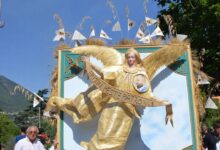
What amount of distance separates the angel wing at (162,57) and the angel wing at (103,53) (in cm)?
44

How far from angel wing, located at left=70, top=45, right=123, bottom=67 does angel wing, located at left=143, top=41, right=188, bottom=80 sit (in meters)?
0.44

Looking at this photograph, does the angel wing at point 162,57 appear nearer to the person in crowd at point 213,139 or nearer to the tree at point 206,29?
the person in crowd at point 213,139

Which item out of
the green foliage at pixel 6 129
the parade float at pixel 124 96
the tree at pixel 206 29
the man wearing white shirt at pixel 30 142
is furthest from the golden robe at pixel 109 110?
the green foliage at pixel 6 129

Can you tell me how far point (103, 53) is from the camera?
21.3ft

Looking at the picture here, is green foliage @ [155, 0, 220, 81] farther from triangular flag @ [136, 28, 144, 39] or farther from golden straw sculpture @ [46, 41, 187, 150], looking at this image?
golden straw sculpture @ [46, 41, 187, 150]

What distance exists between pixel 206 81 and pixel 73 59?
227 cm

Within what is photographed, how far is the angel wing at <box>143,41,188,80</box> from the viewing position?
21.0 ft

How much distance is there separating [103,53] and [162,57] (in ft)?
3.06

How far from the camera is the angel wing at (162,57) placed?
6.39m

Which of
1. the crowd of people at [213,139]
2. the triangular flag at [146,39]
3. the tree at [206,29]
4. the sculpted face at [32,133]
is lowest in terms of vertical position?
the crowd of people at [213,139]

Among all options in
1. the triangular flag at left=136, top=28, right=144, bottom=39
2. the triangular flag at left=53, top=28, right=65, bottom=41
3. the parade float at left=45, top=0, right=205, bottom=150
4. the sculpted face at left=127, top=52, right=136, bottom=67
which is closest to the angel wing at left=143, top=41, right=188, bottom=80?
the parade float at left=45, top=0, right=205, bottom=150

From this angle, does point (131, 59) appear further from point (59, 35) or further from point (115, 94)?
point (59, 35)

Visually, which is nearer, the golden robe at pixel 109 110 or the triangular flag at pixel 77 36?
the golden robe at pixel 109 110

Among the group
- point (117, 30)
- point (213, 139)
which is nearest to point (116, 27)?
point (117, 30)
